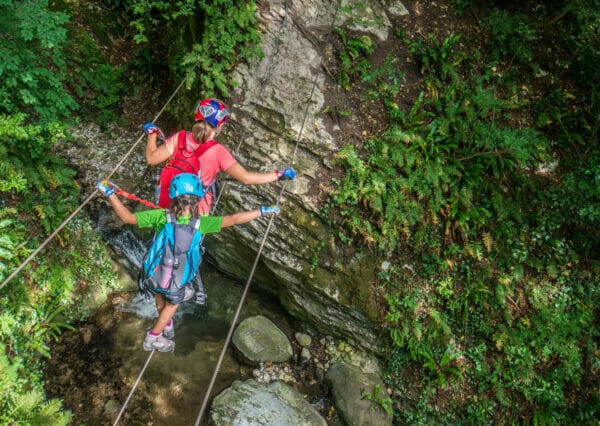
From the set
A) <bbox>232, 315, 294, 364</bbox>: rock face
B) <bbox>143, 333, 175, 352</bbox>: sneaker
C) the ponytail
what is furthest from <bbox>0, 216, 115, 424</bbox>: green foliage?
the ponytail

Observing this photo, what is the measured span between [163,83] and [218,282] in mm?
5100

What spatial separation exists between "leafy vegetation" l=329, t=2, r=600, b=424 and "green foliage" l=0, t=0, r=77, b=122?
16.8 ft

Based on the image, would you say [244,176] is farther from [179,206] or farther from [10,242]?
[10,242]

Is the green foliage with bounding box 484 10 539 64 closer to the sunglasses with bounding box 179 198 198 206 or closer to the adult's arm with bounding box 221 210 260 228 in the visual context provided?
the adult's arm with bounding box 221 210 260 228

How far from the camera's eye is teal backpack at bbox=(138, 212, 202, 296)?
14.1 feet

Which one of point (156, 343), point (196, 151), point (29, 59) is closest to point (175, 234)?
point (196, 151)

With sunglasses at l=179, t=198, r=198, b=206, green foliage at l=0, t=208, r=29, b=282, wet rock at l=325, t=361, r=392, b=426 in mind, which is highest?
sunglasses at l=179, t=198, r=198, b=206

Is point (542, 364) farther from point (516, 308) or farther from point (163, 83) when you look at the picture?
point (163, 83)

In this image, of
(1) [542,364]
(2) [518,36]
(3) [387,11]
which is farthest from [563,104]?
(1) [542,364]

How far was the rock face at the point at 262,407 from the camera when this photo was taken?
21.4ft

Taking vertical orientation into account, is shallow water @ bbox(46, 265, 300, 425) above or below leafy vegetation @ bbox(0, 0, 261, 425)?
below

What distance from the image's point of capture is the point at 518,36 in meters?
9.41

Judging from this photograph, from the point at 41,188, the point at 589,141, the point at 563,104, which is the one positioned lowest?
the point at 41,188

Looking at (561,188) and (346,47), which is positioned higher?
(346,47)
